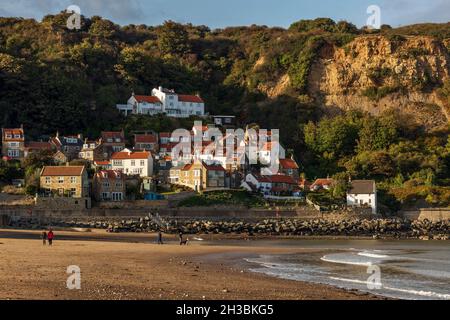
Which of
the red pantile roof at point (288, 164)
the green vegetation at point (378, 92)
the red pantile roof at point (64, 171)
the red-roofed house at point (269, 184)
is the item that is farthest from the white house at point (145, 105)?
the red pantile roof at point (64, 171)

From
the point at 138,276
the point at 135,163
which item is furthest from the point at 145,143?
the point at 138,276

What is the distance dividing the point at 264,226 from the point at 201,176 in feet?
36.9

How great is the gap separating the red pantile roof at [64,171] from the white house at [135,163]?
7.10m

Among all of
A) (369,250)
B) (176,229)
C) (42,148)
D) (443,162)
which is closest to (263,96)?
(443,162)

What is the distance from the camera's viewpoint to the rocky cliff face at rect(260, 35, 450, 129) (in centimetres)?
8175

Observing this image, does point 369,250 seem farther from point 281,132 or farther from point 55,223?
point 281,132

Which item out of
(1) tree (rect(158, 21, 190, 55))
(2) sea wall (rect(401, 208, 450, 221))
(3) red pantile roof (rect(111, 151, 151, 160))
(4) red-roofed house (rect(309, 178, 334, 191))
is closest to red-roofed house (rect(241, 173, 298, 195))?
(4) red-roofed house (rect(309, 178, 334, 191))

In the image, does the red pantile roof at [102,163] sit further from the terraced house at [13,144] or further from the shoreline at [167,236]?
the shoreline at [167,236]

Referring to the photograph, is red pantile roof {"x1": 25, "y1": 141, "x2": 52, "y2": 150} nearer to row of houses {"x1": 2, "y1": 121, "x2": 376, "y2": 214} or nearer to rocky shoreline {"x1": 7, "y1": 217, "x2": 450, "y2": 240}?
row of houses {"x1": 2, "y1": 121, "x2": 376, "y2": 214}

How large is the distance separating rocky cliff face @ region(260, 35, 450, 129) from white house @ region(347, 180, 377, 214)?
2238 centimetres

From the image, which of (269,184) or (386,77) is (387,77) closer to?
(386,77)

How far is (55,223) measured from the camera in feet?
157

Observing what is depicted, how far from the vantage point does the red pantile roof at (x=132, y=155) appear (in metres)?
61.4
